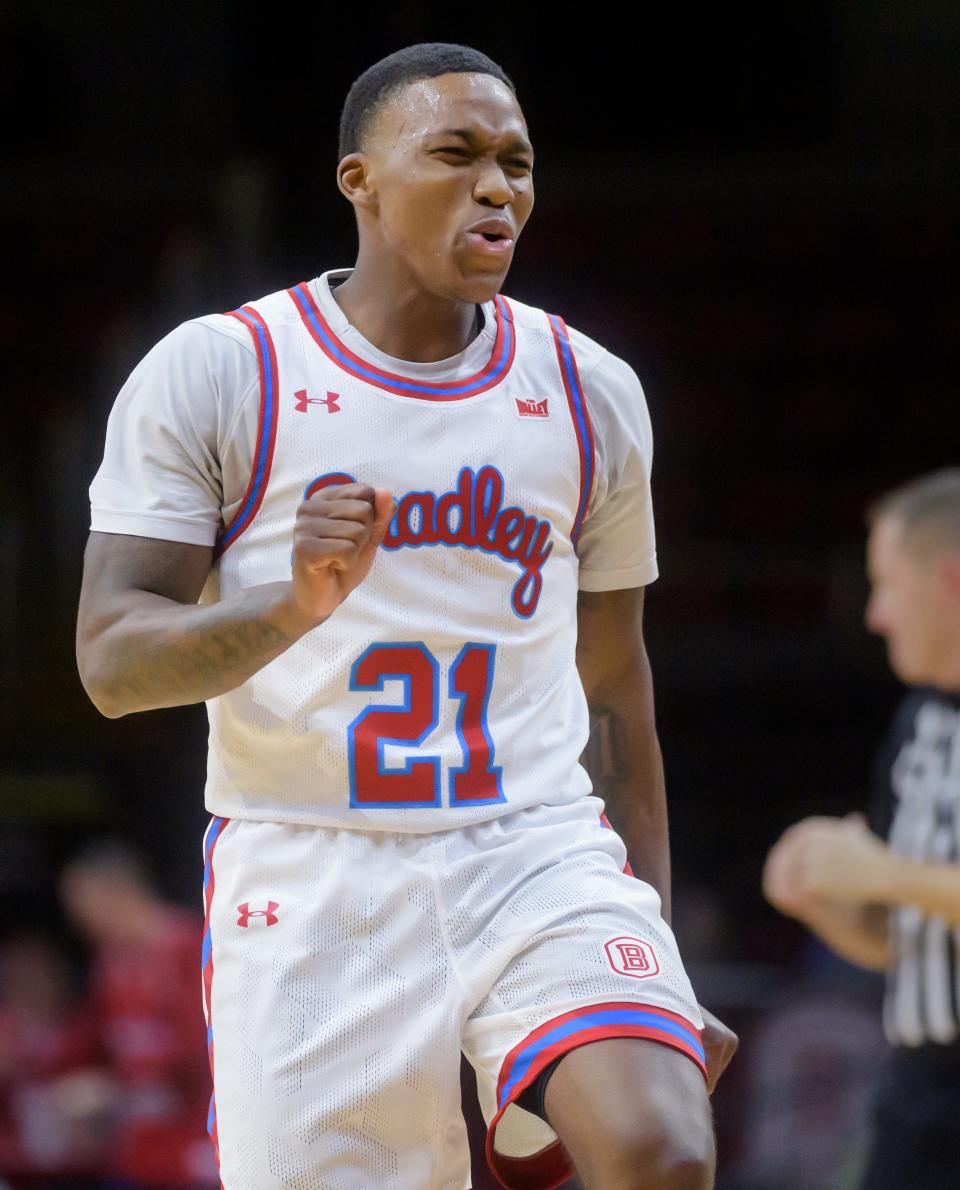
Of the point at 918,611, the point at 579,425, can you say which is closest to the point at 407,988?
the point at 579,425

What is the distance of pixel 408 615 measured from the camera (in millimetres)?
2773

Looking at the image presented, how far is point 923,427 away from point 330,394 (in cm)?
906

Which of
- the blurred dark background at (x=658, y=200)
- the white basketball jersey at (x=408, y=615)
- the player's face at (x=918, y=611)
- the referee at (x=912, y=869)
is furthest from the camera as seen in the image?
the blurred dark background at (x=658, y=200)

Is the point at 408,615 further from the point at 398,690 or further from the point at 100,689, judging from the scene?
the point at 100,689

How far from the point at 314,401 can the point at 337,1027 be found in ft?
3.04

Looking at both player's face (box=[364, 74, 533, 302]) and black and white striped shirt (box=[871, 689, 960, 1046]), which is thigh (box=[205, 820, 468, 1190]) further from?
black and white striped shirt (box=[871, 689, 960, 1046])

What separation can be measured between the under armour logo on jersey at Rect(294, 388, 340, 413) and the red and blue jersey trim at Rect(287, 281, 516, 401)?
7cm

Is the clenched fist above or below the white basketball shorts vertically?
above

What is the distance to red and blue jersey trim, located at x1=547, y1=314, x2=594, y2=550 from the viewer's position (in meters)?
2.97

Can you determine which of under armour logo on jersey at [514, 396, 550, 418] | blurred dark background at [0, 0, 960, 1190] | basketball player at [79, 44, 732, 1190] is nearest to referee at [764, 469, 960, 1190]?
basketball player at [79, 44, 732, 1190]

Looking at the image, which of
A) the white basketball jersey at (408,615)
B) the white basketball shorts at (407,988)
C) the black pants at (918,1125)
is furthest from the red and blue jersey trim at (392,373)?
the black pants at (918,1125)

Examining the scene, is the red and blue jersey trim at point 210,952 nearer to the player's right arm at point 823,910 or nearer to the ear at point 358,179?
the ear at point 358,179

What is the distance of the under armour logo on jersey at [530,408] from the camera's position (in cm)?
293

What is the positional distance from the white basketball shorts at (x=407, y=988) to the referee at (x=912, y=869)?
1.09 meters
